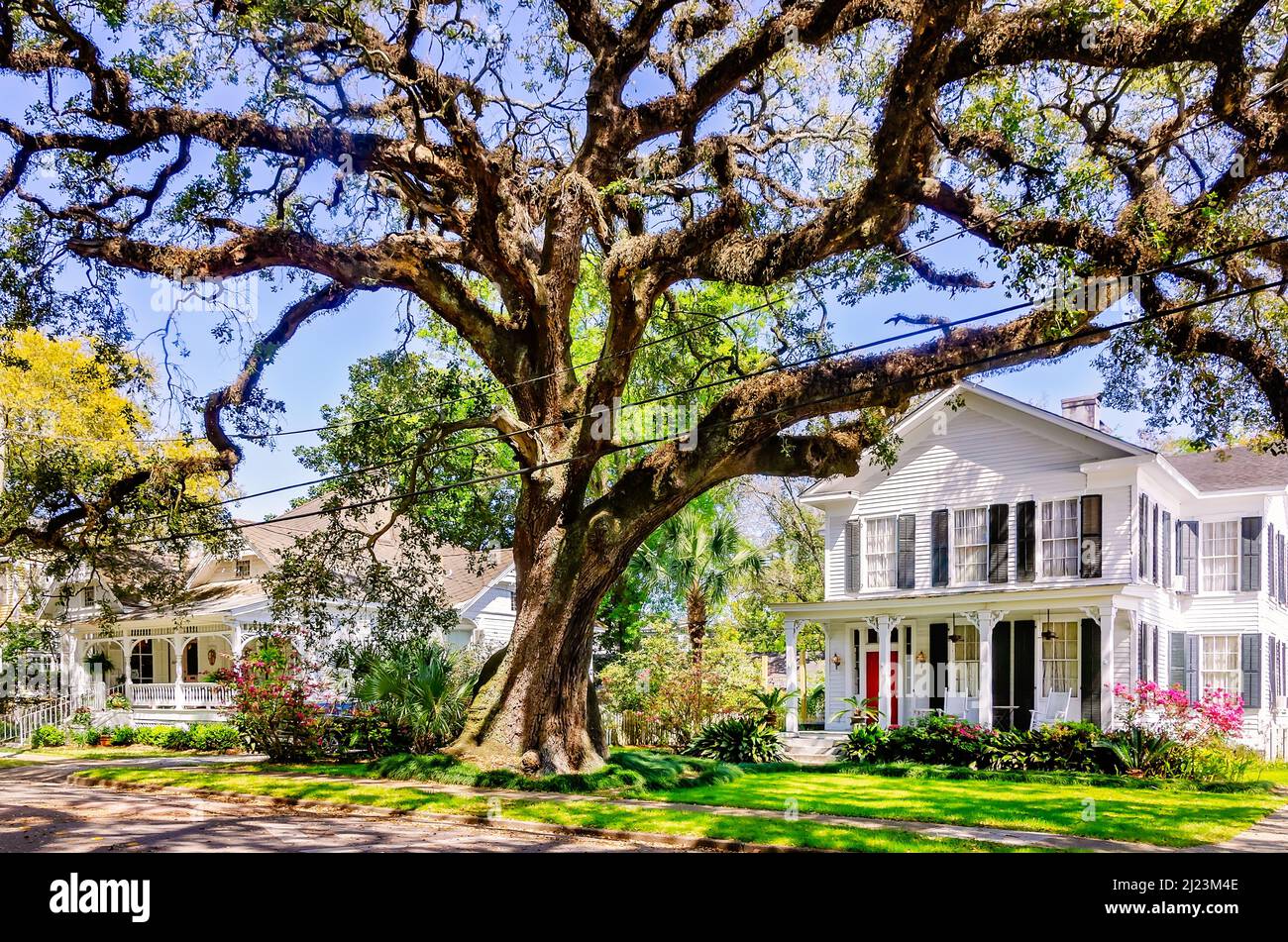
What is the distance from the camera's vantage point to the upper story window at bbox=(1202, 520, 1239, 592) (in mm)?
26672

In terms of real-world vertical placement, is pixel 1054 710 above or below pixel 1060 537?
below

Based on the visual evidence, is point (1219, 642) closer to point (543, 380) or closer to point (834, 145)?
point (834, 145)

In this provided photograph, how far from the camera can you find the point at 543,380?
18125 millimetres

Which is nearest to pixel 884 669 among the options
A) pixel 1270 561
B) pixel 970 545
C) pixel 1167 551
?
pixel 970 545

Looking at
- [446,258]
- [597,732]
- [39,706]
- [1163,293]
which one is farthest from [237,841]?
[39,706]

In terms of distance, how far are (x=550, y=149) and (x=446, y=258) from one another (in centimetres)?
381

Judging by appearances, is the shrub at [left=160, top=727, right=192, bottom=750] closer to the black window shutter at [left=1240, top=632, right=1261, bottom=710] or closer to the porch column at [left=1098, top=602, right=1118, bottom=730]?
the porch column at [left=1098, top=602, right=1118, bottom=730]

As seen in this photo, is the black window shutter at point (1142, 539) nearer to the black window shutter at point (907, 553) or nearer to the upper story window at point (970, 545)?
the upper story window at point (970, 545)

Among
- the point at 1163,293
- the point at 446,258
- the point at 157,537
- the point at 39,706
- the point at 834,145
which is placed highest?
the point at 834,145

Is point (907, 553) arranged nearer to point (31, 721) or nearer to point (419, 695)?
point (419, 695)

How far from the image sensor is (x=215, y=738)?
2577 cm

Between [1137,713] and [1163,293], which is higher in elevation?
[1163,293]

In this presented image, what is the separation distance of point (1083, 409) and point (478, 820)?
19695mm

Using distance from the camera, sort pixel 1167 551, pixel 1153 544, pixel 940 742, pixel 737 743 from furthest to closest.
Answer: pixel 1167 551, pixel 1153 544, pixel 737 743, pixel 940 742
